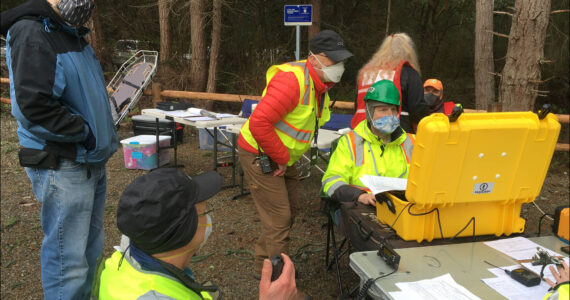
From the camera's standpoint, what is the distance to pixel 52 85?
6.56 ft

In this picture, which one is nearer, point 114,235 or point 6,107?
point 114,235

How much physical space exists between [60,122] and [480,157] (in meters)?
1.96

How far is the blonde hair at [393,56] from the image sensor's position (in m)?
3.56

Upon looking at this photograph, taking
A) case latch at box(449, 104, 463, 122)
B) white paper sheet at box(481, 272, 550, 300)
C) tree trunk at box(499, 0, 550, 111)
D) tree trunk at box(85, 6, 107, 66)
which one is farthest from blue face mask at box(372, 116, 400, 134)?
tree trunk at box(85, 6, 107, 66)

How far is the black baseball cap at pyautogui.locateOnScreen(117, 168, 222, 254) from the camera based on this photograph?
4.04 feet

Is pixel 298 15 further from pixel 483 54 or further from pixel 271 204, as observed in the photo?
pixel 271 204

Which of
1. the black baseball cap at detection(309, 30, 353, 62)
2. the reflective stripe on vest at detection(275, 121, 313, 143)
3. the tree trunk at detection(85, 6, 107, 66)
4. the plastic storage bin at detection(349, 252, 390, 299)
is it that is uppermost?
the tree trunk at detection(85, 6, 107, 66)

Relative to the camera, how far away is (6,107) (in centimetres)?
1048

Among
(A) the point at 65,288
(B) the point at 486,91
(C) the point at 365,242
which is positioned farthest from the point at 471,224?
(B) the point at 486,91

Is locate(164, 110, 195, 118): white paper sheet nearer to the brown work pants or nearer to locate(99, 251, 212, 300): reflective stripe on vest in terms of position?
the brown work pants

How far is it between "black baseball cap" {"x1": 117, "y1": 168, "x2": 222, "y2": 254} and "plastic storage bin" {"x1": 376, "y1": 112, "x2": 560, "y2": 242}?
0.94m

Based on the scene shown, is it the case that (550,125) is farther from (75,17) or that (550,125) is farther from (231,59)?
(231,59)

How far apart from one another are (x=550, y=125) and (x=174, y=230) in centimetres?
160

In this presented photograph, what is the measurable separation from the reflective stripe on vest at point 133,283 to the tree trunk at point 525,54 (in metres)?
4.39
